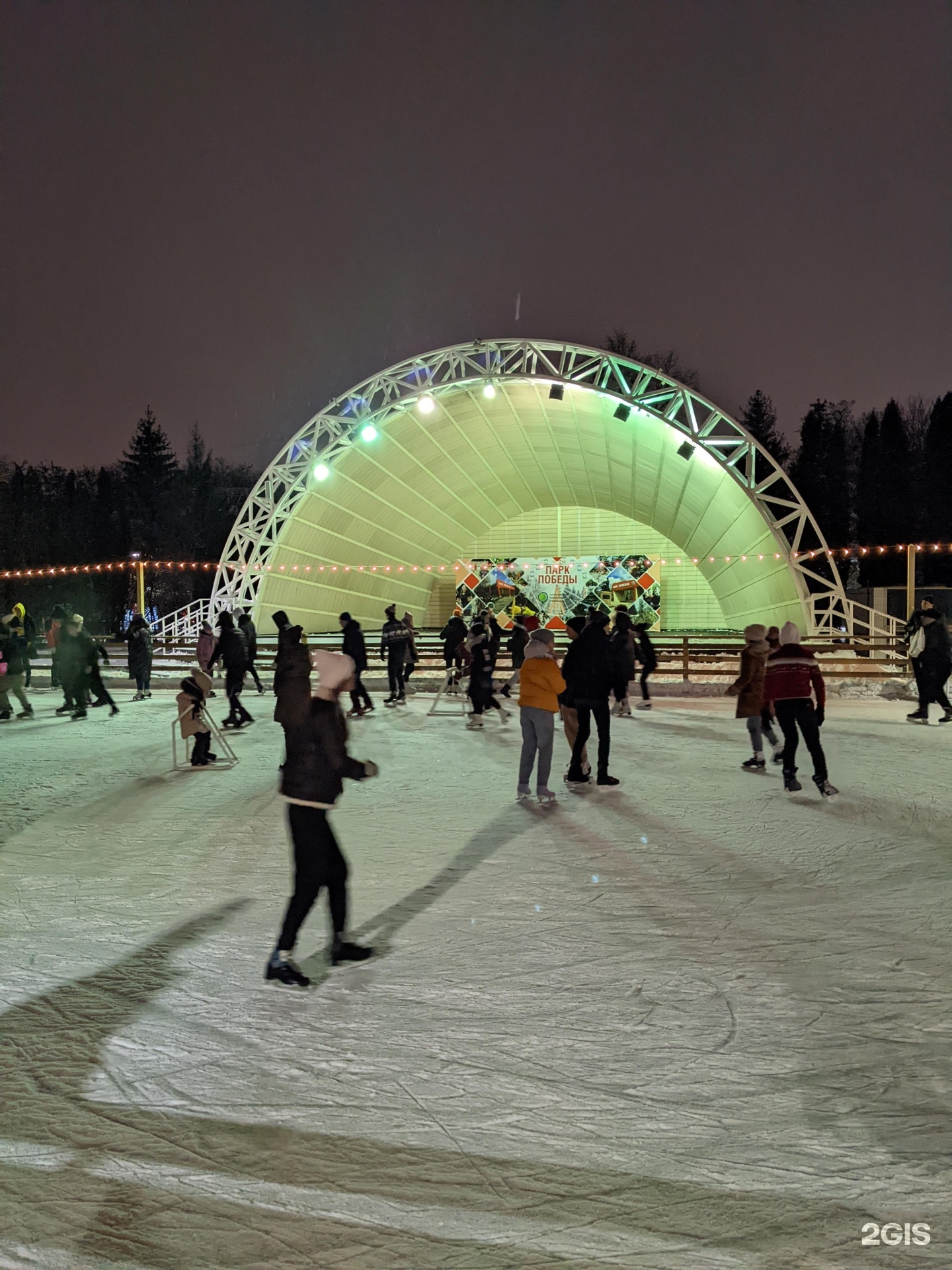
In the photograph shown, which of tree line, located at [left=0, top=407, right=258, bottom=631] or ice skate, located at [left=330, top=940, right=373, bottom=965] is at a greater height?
tree line, located at [left=0, top=407, right=258, bottom=631]

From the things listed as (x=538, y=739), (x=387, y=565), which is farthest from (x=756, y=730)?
(x=387, y=565)

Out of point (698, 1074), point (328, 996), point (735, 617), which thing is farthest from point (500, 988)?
point (735, 617)

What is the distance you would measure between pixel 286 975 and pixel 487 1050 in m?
1.04

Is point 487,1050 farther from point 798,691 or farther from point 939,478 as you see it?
point 939,478

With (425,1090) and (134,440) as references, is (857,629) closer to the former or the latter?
(425,1090)

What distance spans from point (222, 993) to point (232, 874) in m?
1.86

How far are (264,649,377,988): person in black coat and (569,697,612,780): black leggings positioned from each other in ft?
13.6

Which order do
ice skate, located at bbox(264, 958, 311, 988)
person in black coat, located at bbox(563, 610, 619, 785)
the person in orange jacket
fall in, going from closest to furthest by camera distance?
ice skate, located at bbox(264, 958, 311, 988), the person in orange jacket, person in black coat, located at bbox(563, 610, 619, 785)

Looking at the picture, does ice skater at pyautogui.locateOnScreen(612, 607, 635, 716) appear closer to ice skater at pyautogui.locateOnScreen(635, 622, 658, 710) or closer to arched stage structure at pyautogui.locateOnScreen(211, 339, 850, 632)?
ice skater at pyautogui.locateOnScreen(635, 622, 658, 710)

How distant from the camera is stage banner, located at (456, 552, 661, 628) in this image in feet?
92.0

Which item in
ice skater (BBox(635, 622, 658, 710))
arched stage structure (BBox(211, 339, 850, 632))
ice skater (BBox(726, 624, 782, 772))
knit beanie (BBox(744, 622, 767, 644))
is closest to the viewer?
ice skater (BBox(726, 624, 782, 772))

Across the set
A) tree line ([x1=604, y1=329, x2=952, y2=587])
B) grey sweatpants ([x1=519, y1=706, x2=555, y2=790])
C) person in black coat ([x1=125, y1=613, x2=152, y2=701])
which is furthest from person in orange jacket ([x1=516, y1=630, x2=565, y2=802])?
tree line ([x1=604, y1=329, x2=952, y2=587])

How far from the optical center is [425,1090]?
2.92 metres

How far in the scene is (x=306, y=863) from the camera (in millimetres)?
3957
